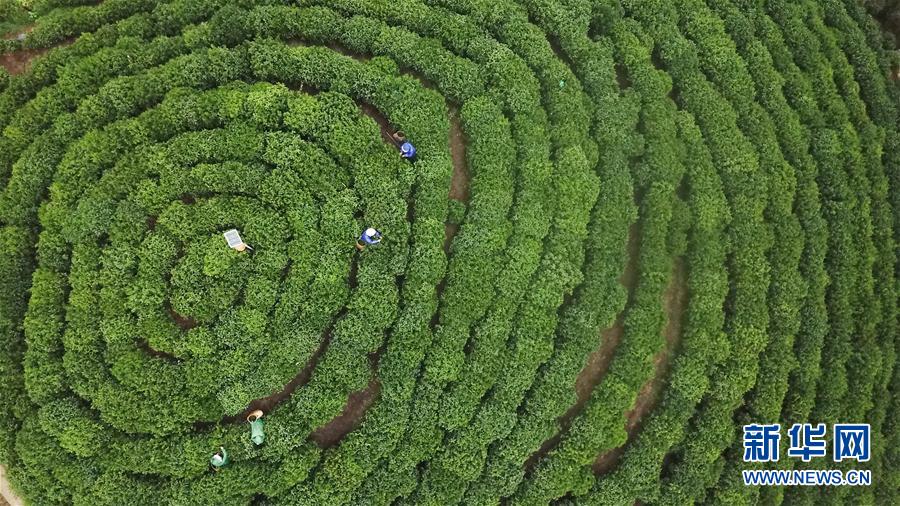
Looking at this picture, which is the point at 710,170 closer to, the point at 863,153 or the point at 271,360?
the point at 863,153

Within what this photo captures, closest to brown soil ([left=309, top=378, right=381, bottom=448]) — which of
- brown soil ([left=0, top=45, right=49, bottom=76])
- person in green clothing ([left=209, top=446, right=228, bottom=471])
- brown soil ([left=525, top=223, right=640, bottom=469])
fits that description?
person in green clothing ([left=209, top=446, right=228, bottom=471])

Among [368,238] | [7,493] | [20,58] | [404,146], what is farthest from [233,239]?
[7,493]

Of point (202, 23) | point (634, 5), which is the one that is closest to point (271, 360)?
point (202, 23)

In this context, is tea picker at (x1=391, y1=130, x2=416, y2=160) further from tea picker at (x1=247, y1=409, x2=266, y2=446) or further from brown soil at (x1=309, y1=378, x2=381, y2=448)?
tea picker at (x1=247, y1=409, x2=266, y2=446)

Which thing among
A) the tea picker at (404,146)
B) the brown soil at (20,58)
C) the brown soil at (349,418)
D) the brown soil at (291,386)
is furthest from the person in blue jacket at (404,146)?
the brown soil at (20,58)

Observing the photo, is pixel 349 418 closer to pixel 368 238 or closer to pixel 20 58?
pixel 368 238
